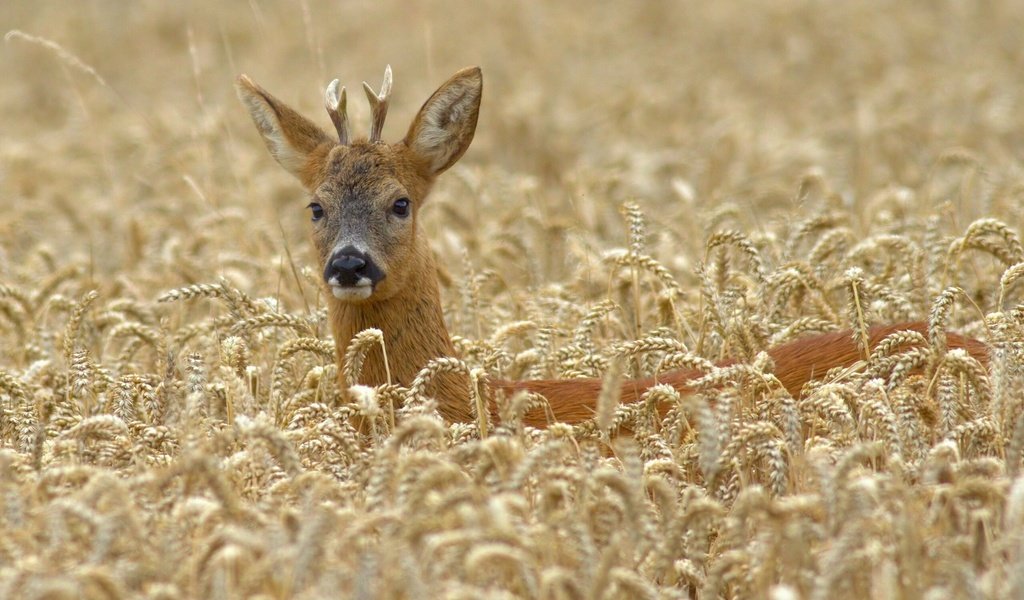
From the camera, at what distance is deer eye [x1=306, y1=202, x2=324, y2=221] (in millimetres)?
6500

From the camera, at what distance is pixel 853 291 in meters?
5.76

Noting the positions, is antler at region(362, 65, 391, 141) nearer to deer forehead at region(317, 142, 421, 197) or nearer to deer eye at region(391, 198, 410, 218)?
deer forehead at region(317, 142, 421, 197)

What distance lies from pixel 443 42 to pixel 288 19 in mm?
3270

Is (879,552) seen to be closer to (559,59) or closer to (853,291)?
(853,291)

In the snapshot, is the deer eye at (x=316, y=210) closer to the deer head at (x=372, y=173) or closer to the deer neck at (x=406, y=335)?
the deer head at (x=372, y=173)

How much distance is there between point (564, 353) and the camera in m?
6.45

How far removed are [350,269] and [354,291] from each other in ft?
0.31

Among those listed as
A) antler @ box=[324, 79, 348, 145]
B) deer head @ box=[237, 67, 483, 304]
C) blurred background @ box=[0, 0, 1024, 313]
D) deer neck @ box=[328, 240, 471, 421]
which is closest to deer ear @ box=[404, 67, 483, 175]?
deer head @ box=[237, 67, 483, 304]

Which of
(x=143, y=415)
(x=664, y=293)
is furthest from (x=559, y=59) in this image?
(x=143, y=415)

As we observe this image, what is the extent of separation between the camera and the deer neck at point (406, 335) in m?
6.08

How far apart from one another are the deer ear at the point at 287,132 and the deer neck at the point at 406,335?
A: 31.9 inches

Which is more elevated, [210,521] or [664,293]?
[664,293]

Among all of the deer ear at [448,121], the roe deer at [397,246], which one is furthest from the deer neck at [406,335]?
the deer ear at [448,121]

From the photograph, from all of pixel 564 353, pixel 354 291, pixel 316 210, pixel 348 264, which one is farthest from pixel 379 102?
pixel 564 353
